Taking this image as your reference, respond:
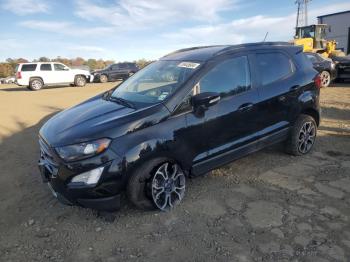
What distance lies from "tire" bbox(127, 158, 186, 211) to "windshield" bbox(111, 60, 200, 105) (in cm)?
76

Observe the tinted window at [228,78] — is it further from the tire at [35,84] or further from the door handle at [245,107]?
the tire at [35,84]

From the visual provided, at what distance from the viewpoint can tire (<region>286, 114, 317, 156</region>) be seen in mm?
5467

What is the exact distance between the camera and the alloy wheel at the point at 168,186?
394 centimetres

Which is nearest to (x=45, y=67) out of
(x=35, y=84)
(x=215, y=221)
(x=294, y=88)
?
(x=35, y=84)

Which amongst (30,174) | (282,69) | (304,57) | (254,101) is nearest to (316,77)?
(304,57)

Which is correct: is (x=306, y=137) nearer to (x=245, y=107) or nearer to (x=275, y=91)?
(x=275, y=91)

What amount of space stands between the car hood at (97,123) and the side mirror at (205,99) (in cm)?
38

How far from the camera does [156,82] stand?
4.69m

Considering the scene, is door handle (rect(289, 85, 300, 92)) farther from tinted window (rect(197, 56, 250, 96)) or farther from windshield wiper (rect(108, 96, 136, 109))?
windshield wiper (rect(108, 96, 136, 109))

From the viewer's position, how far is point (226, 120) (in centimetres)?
439

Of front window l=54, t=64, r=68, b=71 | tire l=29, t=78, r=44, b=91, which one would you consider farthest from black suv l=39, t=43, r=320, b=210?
front window l=54, t=64, r=68, b=71

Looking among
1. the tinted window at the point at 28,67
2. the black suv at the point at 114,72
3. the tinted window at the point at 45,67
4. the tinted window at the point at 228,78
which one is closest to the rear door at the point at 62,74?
the tinted window at the point at 45,67

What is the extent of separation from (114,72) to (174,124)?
25288 mm

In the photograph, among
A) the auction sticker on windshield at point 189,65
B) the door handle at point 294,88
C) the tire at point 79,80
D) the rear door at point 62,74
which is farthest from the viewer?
the tire at point 79,80
